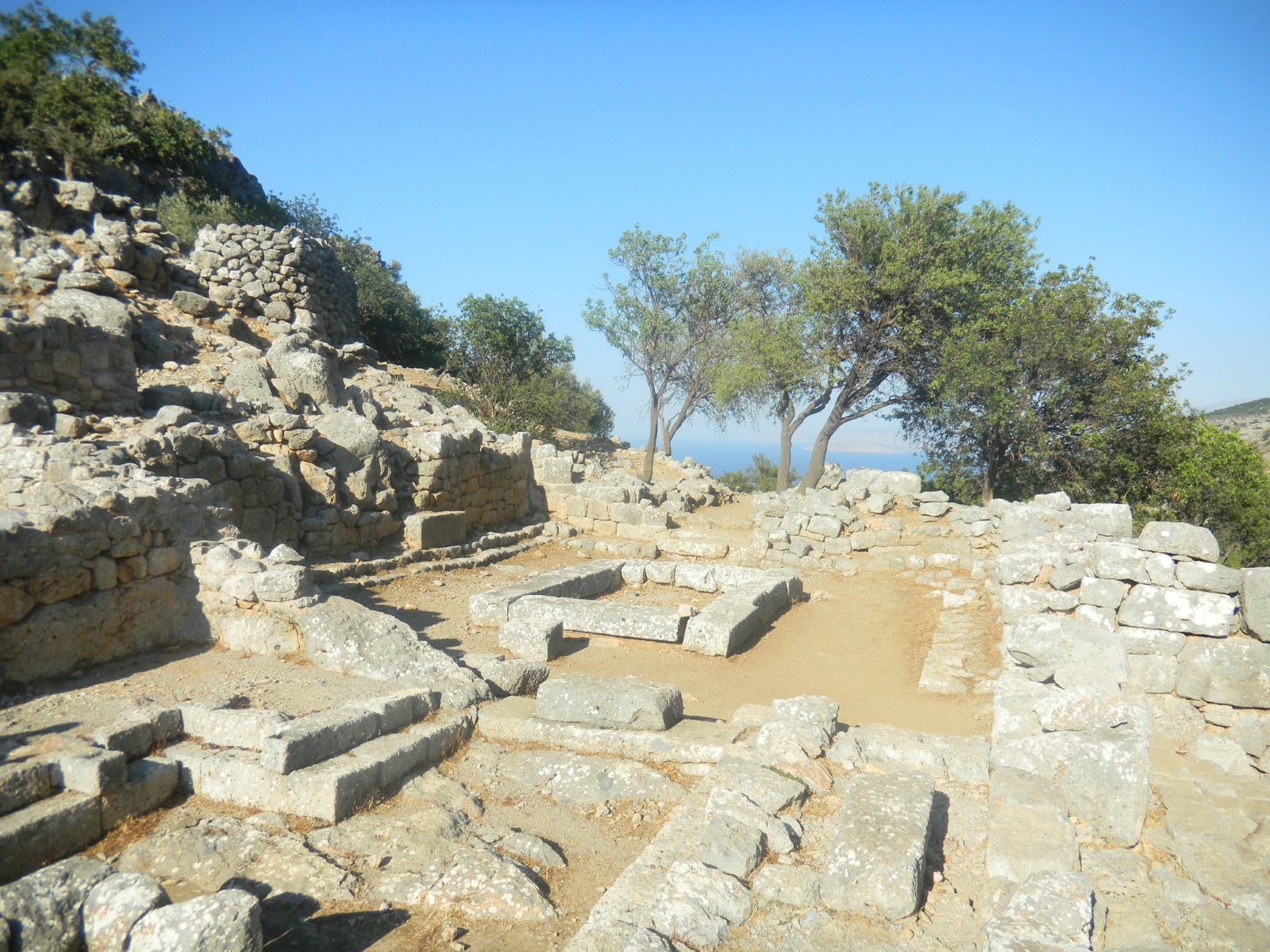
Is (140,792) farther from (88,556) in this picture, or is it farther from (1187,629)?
(1187,629)

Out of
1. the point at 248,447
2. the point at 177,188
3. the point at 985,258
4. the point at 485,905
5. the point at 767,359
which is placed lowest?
the point at 485,905

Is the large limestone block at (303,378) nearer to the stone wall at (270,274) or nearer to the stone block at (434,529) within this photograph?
the stone block at (434,529)

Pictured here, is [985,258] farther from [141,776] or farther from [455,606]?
[141,776]

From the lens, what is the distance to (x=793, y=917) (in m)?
3.65

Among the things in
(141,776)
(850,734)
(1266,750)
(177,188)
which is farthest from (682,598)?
(177,188)

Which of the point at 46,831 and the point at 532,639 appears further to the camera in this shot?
the point at 532,639

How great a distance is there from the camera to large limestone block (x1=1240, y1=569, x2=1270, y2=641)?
6383 millimetres

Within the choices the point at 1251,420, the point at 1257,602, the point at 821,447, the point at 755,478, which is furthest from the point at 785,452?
the point at 1251,420

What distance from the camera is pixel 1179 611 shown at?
6.77 metres

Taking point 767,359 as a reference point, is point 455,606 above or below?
below

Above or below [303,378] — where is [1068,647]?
below

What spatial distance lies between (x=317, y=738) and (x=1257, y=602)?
7405mm

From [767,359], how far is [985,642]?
1449 centimetres

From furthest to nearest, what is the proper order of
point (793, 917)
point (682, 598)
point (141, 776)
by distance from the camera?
point (682, 598) → point (141, 776) → point (793, 917)
